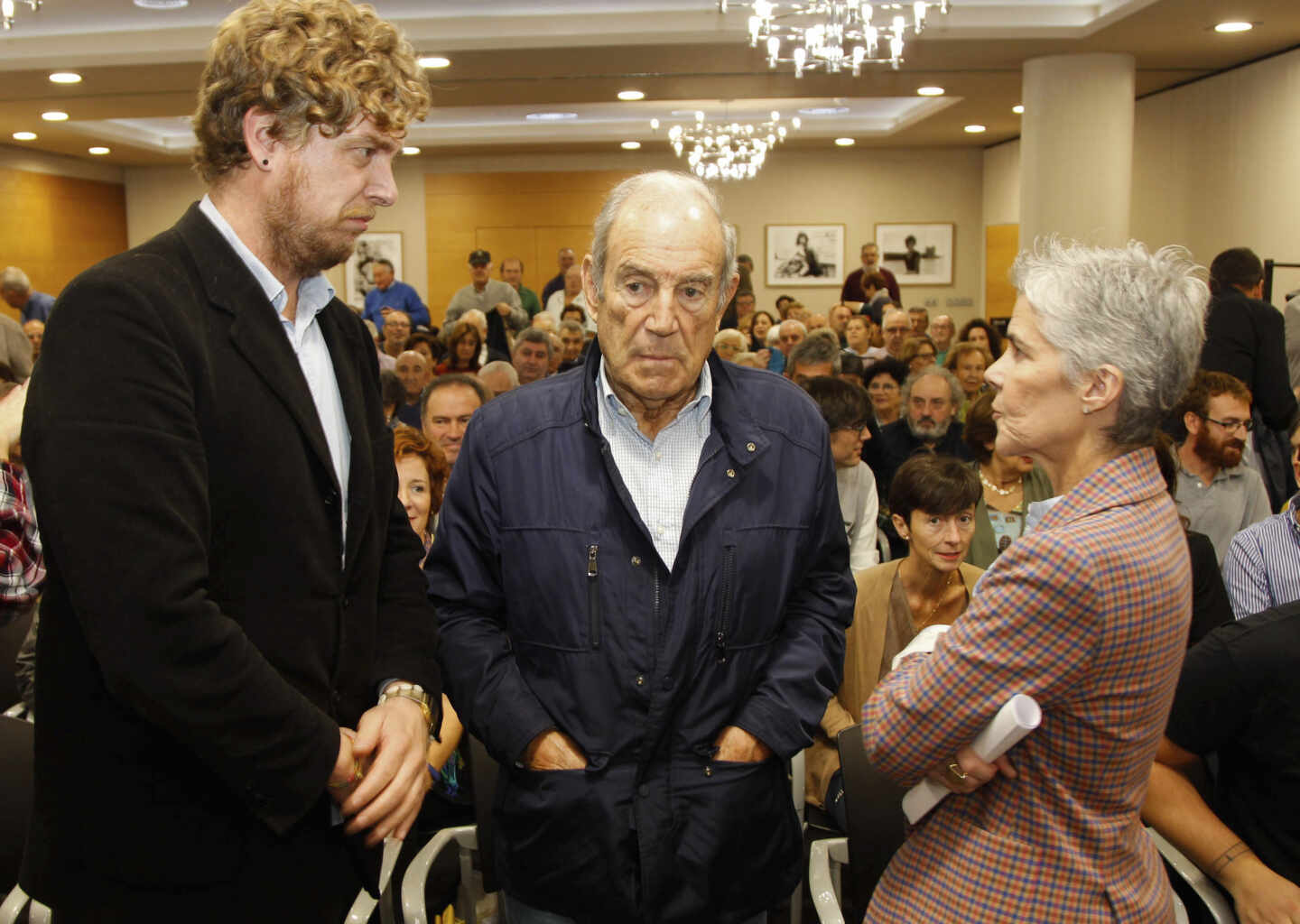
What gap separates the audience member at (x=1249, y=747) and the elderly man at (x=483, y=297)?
312 inches

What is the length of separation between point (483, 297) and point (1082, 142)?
507 cm

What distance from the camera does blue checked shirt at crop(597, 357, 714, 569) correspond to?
168 centimetres

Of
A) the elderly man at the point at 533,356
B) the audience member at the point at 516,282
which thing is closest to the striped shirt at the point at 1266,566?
the elderly man at the point at 533,356

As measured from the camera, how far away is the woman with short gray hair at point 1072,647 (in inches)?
52.1

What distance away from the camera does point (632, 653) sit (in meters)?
1.59

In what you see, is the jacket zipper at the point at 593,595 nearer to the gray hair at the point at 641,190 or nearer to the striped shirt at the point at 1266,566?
the gray hair at the point at 641,190

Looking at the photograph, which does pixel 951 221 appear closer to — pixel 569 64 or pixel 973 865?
pixel 569 64

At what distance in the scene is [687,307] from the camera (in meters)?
1.67

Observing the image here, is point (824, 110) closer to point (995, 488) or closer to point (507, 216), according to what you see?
point (507, 216)

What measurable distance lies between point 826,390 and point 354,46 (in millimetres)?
3228

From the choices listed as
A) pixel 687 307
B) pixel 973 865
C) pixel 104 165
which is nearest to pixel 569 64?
pixel 687 307

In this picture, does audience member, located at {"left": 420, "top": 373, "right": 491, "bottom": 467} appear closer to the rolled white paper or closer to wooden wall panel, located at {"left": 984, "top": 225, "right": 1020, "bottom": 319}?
the rolled white paper

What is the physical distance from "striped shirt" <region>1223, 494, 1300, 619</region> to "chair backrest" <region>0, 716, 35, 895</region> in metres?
2.63

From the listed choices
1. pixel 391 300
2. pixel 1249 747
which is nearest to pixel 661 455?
pixel 1249 747
